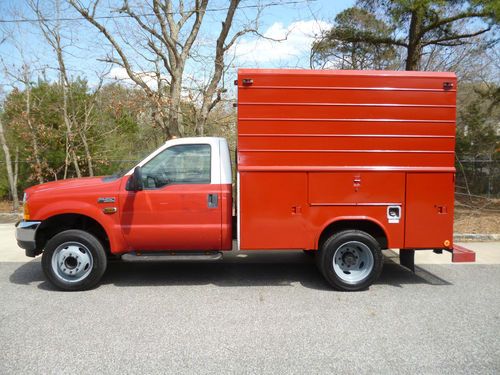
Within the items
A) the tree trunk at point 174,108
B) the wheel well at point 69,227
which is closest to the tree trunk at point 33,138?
the tree trunk at point 174,108

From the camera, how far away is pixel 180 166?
19.2 feet

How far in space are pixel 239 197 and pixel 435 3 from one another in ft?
23.8

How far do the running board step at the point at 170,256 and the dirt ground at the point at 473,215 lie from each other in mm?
6634

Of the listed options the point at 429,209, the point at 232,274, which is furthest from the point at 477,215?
the point at 232,274

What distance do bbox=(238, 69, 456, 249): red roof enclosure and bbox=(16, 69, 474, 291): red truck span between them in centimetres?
1

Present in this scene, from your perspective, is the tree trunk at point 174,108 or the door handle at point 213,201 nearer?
the door handle at point 213,201

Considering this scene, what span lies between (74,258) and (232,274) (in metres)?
2.28

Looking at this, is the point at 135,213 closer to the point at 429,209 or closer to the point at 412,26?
the point at 429,209

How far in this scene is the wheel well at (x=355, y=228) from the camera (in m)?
5.84

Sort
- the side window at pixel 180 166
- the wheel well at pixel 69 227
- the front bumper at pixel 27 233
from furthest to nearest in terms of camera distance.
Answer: the wheel well at pixel 69 227 → the side window at pixel 180 166 → the front bumper at pixel 27 233

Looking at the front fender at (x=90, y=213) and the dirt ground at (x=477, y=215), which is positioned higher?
the front fender at (x=90, y=213)

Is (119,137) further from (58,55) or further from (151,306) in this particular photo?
(151,306)

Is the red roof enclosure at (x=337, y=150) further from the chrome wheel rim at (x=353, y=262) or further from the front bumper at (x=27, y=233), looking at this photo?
the front bumper at (x=27, y=233)

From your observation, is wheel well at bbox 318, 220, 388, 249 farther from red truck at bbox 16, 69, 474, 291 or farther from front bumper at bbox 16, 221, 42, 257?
front bumper at bbox 16, 221, 42, 257
